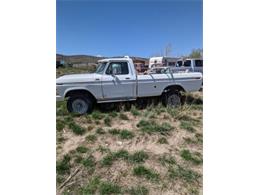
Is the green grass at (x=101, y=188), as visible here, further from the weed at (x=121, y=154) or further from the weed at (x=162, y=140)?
the weed at (x=162, y=140)

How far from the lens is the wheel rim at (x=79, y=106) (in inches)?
209

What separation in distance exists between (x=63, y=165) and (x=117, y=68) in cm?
326

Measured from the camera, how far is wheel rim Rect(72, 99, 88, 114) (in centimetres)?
532

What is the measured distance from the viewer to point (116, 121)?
190 inches

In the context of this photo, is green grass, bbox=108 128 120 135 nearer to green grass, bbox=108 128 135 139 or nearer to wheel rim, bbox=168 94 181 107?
green grass, bbox=108 128 135 139

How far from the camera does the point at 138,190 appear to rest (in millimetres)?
2512

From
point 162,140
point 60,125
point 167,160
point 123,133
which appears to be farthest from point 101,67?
point 167,160

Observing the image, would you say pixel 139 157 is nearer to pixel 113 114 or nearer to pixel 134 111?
pixel 113 114

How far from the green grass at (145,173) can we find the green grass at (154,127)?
4.07 ft

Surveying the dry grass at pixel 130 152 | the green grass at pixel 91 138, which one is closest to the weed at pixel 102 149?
the dry grass at pixel 130 152

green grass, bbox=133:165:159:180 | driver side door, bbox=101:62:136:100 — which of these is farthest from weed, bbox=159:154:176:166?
driver side door, bbox=101:62:136:100
